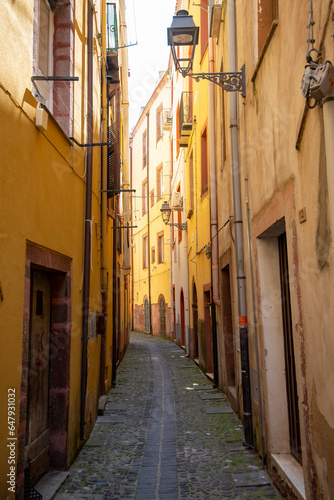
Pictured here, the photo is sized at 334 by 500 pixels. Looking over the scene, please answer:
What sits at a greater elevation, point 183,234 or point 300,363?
point 183,234

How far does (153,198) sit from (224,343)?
18.2m

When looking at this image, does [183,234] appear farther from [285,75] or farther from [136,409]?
[285,75]

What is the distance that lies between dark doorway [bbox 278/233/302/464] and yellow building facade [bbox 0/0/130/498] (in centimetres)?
230

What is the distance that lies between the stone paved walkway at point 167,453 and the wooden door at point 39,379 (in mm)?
392

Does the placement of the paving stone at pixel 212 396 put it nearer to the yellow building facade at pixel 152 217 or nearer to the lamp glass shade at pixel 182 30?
the lamp glass shade at pixel 182 30

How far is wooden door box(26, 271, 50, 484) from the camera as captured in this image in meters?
4.49

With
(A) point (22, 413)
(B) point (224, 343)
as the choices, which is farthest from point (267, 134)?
(B) point (224, 343)

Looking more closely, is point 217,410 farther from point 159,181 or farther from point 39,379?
point 159,181

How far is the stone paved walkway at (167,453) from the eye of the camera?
4.50m

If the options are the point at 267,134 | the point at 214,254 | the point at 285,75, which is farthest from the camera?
the point at 214,254

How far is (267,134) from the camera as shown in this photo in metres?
4.59

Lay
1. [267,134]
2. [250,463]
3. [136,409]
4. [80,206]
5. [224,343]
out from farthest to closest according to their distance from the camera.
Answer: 1. [224,343]
2. [136,409]
3. [80,206]
4. [250,463]
5. [267,134]

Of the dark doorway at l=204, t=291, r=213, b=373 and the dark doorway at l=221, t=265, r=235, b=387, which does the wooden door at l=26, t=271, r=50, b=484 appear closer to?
the dark doorway at l=221, t=265, r=235, b=387

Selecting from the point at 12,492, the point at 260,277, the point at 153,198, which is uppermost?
the point at 153,198
